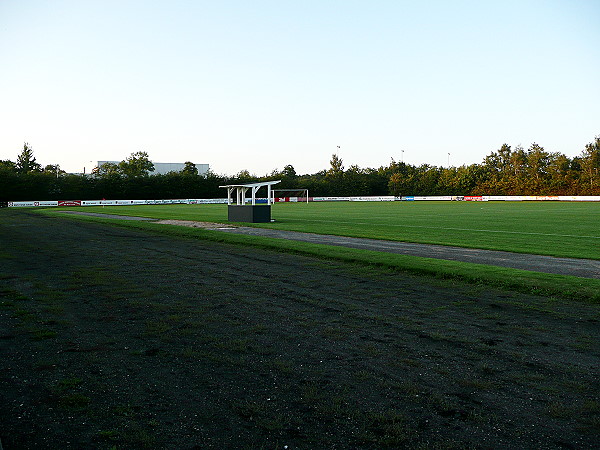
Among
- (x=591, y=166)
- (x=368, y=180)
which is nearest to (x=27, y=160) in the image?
(x=368, y=180)

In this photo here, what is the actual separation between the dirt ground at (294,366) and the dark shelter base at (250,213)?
752 inches

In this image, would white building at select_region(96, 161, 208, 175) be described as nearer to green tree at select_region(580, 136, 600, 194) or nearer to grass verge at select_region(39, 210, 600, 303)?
green tree at select_region(580, 136, 600, 194)

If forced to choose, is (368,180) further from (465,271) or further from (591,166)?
(465,271)

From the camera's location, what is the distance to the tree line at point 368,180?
7688cm

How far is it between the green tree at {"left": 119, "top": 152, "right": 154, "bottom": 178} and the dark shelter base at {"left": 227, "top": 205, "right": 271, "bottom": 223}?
79581 millimetres

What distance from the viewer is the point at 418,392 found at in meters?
4.36

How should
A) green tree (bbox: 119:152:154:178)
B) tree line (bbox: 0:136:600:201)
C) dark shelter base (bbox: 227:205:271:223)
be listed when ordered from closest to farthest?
dark shelter base (bbox: 227:205:271:223) < tree line (bbox: 0:136:600:201) < green tree (bbox: 119:152:154:178)

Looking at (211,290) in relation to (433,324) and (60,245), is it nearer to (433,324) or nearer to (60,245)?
(433,324)

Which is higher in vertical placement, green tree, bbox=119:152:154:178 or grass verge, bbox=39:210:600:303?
green tree, bbox=119:152:154:178

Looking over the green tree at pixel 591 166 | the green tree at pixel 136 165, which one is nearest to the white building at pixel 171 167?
the green tree at pixel 136 165

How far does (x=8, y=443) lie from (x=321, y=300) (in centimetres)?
524

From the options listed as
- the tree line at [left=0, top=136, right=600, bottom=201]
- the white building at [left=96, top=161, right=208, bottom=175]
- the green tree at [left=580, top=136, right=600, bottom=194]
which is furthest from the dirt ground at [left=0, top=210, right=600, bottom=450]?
the white building at [left=96, top=161, right=208, bottom=175]

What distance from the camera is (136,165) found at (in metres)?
107

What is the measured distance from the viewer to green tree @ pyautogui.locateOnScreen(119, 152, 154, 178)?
104m
